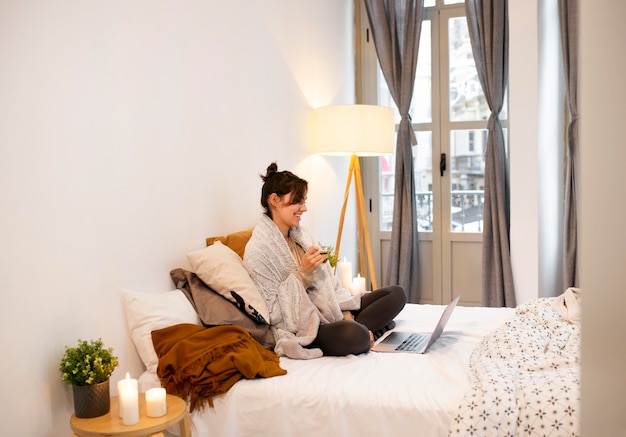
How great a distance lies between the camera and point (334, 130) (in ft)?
13.6

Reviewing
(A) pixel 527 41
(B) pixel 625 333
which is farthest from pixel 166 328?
(A) pixel 527 41

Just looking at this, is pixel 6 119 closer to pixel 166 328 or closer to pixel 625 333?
pixel 166 328

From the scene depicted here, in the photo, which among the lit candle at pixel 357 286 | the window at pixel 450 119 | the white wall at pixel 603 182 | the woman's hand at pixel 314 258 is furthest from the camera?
the window at pixel 450 119

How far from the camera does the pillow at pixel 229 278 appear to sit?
2.60 m

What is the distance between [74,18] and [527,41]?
317 centimetres

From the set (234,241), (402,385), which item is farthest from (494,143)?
(402,385)

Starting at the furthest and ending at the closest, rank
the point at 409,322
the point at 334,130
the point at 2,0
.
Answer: the point at 334,130 → the point at 409,322 → the point at 2,0

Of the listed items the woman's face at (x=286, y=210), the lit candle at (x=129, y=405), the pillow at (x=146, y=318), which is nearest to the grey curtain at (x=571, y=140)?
the woman's face at (x=286, y=210)

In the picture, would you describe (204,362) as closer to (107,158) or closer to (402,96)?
(107,158)

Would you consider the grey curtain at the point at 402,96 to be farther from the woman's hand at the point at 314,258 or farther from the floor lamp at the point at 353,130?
the woman's hand at the point at 314,258

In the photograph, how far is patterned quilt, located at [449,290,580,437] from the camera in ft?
6.09

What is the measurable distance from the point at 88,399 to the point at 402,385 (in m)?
1.00

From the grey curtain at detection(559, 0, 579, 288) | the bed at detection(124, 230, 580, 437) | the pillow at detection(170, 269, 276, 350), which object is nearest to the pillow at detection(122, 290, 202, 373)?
the bed at detection(124, 230, 580, 437)

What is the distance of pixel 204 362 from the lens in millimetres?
2207
